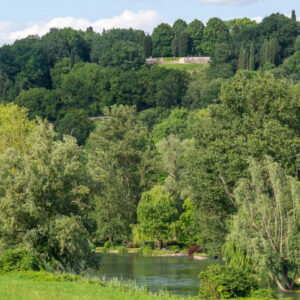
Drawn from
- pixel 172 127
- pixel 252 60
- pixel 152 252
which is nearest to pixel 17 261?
pixel 152 252

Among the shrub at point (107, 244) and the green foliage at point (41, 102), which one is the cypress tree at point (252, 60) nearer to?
the green foliage at point (41, 102)

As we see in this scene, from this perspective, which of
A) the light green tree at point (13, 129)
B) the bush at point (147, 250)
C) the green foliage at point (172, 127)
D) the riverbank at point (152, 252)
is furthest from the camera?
the green foliage at point (172, 127)

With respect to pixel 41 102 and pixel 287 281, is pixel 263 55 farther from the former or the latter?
pixel 287 281

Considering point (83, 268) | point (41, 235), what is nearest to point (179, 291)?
point (83, 268)

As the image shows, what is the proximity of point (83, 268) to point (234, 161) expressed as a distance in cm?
1322

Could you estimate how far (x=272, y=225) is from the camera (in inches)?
1657

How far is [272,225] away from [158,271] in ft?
46.7

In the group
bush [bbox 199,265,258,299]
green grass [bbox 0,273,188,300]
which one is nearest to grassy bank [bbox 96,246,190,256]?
bush [bbox 199,265,258,299]

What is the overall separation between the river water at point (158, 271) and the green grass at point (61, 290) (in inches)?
358

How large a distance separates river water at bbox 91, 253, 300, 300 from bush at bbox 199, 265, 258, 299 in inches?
292

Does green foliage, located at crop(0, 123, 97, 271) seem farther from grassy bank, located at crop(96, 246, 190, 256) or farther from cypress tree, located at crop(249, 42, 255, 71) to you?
cypress tree, located at crop(249, 42, 255, 71)

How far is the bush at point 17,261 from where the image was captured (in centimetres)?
3612

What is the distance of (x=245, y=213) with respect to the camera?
42469mm

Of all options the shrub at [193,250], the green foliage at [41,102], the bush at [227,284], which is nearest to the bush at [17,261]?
the bush at [227,284]
